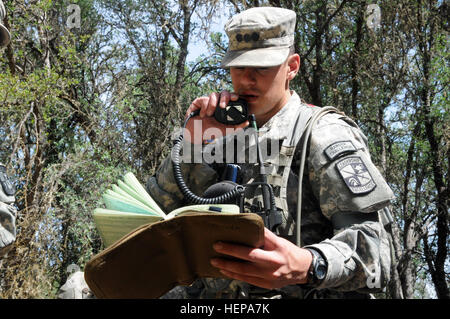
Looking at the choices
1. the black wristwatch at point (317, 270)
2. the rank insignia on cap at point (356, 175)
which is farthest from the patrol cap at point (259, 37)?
the black wristwatch at point (317, 270)

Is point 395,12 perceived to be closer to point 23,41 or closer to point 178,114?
point 178,114

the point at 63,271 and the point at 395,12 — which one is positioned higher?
the point at 395,12

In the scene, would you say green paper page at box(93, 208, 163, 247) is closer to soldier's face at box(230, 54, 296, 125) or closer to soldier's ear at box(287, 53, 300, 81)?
soldier's face at box(230, 54, 296, 125)

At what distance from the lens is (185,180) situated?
9.12 ft

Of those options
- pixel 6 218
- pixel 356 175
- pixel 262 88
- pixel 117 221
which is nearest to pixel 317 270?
pixel 356 175

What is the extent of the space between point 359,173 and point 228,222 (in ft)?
2.58

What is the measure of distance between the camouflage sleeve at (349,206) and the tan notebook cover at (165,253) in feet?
1.38

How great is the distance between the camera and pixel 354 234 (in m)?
2.09

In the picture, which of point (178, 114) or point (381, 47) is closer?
point (381, 47)

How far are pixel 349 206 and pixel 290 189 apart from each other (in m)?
0.30

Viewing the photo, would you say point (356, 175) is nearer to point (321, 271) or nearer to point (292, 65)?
point (321, 271)

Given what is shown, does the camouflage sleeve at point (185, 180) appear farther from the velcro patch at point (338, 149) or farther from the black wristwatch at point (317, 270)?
the black wristwatch at point (317, 270)

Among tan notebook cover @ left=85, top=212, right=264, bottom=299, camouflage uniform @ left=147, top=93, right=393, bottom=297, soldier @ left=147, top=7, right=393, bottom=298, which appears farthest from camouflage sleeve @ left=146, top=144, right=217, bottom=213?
tan notebook cover @ left=85, top=212, right=264, bottom=299
